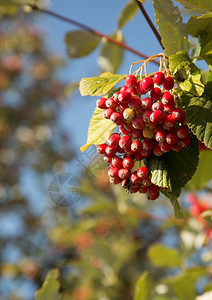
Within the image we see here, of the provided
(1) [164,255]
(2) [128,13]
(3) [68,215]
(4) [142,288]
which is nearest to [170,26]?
(2) [128,13]

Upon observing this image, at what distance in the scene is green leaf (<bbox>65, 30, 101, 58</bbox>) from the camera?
43.5 inches

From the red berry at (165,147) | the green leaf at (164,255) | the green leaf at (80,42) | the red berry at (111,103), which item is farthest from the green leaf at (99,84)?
the green leaf at (164,255)

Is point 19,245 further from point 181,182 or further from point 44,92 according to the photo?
point 181,182

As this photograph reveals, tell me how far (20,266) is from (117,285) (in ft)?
4.50

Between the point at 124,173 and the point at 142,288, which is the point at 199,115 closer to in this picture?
the point at 124,173

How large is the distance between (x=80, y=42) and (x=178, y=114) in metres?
0.68

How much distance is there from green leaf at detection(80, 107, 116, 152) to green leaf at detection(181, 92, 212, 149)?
0.13m

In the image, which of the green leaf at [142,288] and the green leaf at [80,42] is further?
the green leaf at [80,42]

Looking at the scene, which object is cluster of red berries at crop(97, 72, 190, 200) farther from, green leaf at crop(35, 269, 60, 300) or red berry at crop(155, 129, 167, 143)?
green leaf at crop(35, 269, 60, 300)

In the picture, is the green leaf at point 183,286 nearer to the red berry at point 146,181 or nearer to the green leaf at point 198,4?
the red berry at point 146,181

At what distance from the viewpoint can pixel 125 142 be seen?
0.54 metres

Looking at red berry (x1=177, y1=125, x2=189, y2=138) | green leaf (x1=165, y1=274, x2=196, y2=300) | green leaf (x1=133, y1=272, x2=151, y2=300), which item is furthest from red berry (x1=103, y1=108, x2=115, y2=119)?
green leaf (x1=165, y1=274, x2=196, y2=300)

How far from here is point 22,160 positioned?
473 centimetres

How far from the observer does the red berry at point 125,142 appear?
0.54 m
